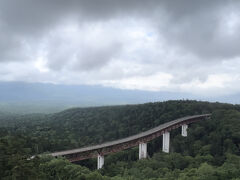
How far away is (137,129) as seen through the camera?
81.2 m

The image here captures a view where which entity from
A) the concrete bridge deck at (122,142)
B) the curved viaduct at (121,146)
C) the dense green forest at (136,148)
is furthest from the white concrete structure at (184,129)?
the dense green forest at (136,148)

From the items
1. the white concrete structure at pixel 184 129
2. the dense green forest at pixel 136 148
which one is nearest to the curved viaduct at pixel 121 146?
the white concrete structure at pixel 184 129

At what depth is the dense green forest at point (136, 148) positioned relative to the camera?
31.5 meters

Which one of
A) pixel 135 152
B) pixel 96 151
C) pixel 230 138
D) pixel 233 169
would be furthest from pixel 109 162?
pixel 230 138

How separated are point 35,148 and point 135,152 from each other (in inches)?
958

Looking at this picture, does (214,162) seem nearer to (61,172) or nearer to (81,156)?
(81,156)

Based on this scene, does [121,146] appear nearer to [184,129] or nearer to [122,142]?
[122,142]

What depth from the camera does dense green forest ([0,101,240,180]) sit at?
3153 cm

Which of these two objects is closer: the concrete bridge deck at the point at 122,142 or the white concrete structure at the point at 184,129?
the concrete bridge deck at the point at 122,142

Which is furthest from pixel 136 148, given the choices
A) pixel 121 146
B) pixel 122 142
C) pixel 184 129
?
pixel 184 129

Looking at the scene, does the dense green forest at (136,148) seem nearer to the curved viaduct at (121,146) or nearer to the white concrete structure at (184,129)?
the white concrete structure at (184,129)

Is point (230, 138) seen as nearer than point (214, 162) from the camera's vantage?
No

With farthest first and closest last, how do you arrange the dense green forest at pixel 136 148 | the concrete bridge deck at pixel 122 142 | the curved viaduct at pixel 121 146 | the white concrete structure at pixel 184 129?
the white concrete structure at pixel 184 129 → the curved viaduct at pixel 121 146 → the concrete bridge deck at pixel 122 142 → the dense green forest at pixel 136 148

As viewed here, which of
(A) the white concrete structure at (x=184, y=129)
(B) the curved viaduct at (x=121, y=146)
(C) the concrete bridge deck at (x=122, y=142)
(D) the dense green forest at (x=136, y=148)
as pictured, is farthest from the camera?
(A) the white concrete structure at (x=184, y=129)
